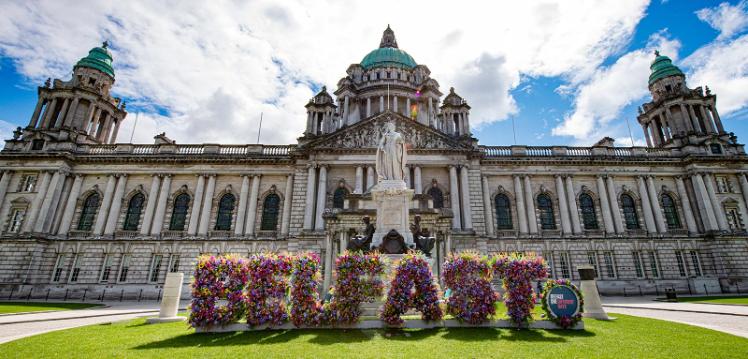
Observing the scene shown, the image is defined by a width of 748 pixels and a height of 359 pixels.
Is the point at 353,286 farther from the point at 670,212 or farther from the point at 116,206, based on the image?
the point at 670,212

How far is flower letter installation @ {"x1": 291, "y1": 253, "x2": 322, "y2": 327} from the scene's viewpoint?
9125mm

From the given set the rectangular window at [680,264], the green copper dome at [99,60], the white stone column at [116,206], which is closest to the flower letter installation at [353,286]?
the white stone column at [116,206]

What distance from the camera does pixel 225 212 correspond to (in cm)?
3344

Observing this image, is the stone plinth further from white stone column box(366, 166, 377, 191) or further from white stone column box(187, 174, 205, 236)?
white stone column box(187, 174, 205, 236)

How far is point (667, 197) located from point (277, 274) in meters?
40.3

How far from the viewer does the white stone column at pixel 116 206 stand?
31.6m

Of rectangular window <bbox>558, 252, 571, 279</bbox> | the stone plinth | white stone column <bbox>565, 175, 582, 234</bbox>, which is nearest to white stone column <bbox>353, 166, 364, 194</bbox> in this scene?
rectangular window <bbox>558, 252, 571, 279</bbox>

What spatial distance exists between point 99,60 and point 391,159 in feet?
136

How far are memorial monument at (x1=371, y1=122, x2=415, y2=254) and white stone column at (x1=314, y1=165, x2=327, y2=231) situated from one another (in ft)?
55.7

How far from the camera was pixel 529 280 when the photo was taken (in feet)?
31.2

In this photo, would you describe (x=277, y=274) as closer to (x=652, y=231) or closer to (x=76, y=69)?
(x=652, y=231)

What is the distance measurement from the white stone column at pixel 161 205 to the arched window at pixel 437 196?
25080mm

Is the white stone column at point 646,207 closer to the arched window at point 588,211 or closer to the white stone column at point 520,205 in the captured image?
the arched window at point 588,211

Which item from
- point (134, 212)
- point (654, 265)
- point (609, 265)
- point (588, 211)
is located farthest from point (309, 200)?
point (654, 265)
